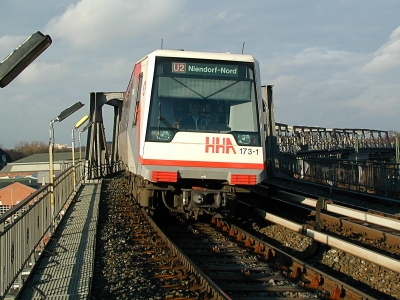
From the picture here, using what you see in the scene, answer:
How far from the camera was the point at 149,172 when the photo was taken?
913 centimetres

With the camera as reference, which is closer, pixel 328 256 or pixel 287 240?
pixel 328 256

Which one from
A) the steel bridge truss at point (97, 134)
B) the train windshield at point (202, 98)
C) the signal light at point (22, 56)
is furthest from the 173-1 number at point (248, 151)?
the steel bridge truss at point (97, 134)

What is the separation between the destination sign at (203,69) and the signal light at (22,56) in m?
4.97

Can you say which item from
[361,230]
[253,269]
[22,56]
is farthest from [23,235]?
[361,230]

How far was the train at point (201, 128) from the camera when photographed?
9.27 meters

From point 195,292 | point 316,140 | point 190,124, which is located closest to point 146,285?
point 195,292

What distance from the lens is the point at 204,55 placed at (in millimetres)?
9766

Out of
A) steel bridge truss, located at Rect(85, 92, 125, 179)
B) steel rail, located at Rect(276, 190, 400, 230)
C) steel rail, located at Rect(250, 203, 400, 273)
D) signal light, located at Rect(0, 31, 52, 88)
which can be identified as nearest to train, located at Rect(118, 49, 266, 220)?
steel rail, located at Rect(250, 203, 400, 273)

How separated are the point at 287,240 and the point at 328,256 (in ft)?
5.13

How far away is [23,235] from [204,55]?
16.1 feet

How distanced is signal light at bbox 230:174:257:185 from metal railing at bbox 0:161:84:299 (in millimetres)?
3285

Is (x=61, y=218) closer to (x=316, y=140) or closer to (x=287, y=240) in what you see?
(x=287, y=240)

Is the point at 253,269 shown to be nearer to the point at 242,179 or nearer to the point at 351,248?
the point at 351,248

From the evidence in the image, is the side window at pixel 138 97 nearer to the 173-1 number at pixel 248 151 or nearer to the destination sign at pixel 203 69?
the destination sign at pixel 203 69
